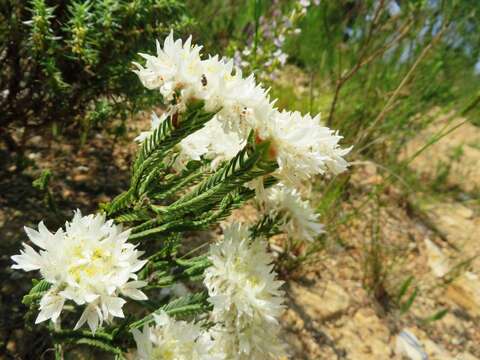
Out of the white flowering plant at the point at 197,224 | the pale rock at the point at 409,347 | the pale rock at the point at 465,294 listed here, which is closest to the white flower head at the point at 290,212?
the white flowering plant at the point at 197,224

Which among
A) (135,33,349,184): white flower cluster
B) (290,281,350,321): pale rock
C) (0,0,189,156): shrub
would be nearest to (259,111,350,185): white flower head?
(135,33,349,184): white flower cluster

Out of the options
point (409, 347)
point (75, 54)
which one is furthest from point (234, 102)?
point (409, 347)

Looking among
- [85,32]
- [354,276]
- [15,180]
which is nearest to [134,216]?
[85,32]

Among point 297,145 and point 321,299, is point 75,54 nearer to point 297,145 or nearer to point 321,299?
point 297,145

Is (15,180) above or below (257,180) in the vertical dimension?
below

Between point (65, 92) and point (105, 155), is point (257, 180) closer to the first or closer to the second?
point (65, 92)

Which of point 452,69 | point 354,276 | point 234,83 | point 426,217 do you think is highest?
point 452,69

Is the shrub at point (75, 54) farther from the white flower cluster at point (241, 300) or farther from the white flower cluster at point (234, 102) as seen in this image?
the white flower cluster at point (241, 300)
